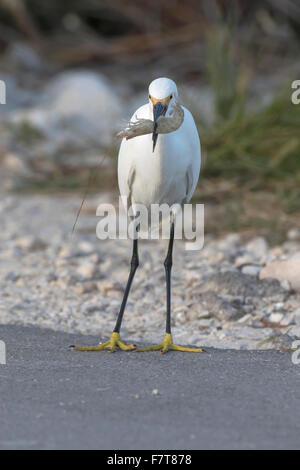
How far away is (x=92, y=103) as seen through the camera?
29.1 feet

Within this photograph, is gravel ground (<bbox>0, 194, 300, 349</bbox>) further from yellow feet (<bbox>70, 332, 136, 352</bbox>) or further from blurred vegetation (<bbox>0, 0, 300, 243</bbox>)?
blurred vegetation (<bbox>0, 0, 300, 243</bbox>)

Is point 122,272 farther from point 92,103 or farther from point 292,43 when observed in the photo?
point 292,43

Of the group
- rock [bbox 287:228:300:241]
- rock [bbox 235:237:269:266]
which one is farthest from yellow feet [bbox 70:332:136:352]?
rock [bbox 287:228:300:241]

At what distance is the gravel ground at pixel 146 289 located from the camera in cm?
381

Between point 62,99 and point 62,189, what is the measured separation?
2656 mm

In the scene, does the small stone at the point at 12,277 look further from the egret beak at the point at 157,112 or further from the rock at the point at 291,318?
the egret beak at the point at 157,112

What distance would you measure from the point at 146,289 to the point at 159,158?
1.37m

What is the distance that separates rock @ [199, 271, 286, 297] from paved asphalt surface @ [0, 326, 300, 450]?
767 millimetres

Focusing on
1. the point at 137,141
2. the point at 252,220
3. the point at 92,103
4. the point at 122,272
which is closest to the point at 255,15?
the point at 92,103

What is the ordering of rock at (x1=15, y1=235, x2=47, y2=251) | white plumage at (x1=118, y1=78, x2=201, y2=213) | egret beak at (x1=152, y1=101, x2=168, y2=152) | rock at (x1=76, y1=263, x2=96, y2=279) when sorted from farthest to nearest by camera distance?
rock at (x1=15, y1=235, x2=47, y2=251) → rock at (x1=76, y1=263, x2=96, y2=279) → white plumage at (x1=118, y1=78, x2=201, y2=213) → egret beak at (x1=152, y1=101, x2=168, y2=152)

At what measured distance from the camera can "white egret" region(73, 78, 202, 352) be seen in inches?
122

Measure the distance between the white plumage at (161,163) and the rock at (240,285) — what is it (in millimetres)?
803

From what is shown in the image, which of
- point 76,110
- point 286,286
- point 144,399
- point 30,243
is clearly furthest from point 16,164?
point 144,399

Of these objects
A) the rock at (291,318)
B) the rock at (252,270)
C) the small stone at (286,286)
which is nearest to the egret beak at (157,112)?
the rock at (291,318)
